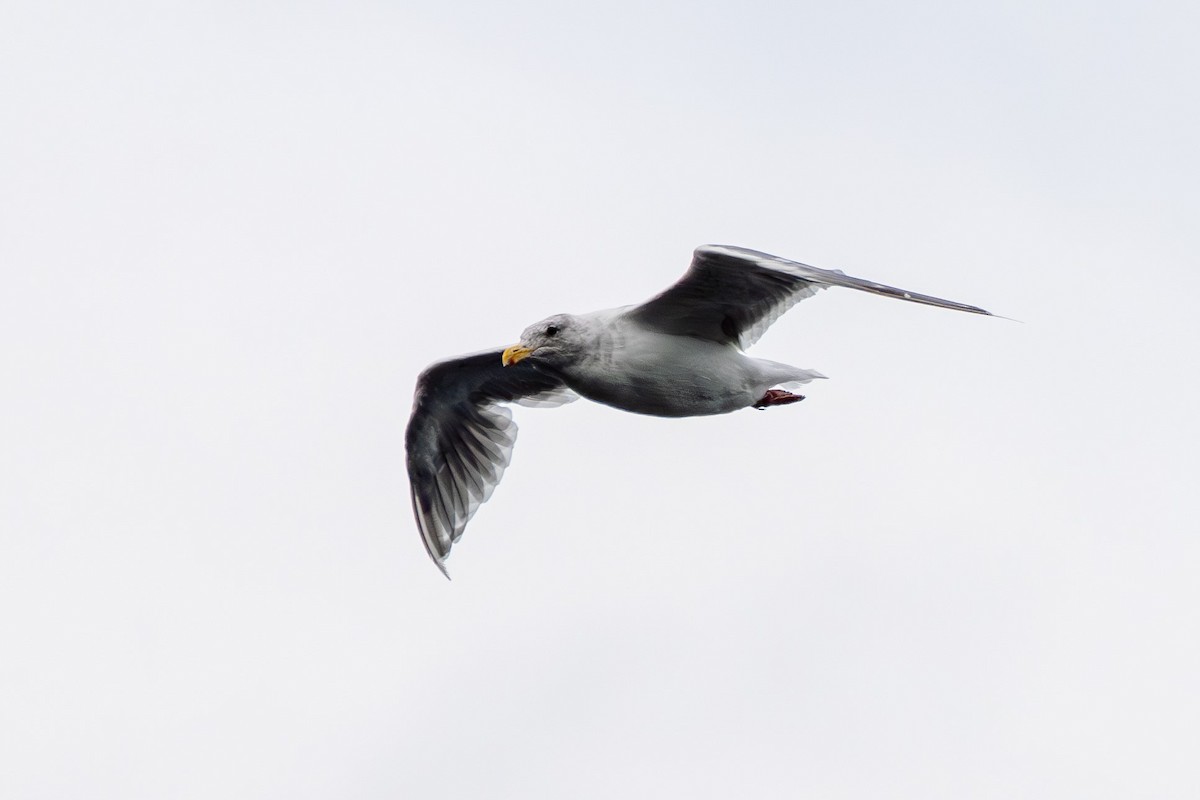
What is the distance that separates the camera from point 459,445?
2192 centimetres

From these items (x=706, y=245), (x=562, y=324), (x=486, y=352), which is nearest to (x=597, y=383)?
(x=562, y=324)

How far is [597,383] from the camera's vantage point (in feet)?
57.9

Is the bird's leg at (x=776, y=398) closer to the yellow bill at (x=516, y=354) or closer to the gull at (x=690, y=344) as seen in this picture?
the gull at (x=690, y=344)

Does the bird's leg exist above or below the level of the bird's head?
below

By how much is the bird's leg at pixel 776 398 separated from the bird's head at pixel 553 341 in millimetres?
2185

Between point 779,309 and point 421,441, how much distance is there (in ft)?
18.2

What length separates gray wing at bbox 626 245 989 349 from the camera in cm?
1664

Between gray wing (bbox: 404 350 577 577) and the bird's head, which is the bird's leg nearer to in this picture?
the bird's head

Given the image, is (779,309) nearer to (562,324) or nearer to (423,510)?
(562,324)

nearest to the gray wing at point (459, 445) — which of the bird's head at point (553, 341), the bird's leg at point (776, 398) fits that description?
the bird's leg at point (776, 398)

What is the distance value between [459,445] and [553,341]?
14.8ft

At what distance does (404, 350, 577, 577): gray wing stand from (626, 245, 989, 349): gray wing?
146 inches

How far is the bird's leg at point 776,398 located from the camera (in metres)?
18.8

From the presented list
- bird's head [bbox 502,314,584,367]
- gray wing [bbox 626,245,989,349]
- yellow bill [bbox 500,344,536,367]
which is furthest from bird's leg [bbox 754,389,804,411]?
yellow bill [bbox 500,344,536,367]
